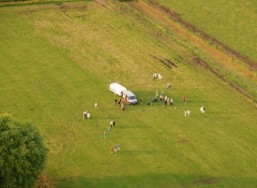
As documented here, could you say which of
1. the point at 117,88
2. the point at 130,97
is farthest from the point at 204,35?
the point at 130,97

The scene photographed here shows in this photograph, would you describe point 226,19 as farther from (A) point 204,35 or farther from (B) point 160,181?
(B) point 160,181

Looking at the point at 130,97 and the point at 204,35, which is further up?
the point at 204,35

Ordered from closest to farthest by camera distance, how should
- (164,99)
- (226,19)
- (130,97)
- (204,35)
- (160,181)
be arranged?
(160,181) < (130,97) < (164,99) < (204,35) < (226,19)

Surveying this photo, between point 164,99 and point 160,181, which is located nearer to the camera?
point 160,181

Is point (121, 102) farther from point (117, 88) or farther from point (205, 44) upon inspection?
point (205, 44)

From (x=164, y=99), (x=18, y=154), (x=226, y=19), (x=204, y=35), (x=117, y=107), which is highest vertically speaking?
(x=226, y=19)

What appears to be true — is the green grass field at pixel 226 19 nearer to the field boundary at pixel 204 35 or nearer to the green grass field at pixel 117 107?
the field boundary at pixel 204 35

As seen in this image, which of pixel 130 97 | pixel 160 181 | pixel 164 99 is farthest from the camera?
pixel 164 99

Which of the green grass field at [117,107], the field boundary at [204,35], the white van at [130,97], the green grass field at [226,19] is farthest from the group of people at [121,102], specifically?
the green grass field at [226,19]
